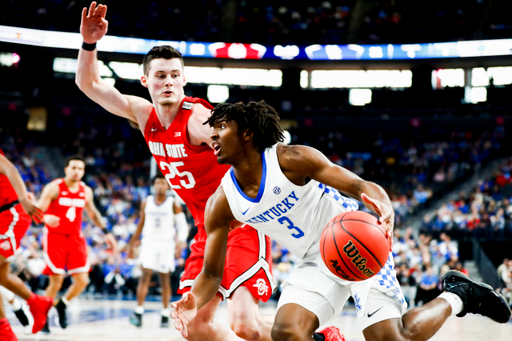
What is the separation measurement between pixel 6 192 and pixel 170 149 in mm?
2426

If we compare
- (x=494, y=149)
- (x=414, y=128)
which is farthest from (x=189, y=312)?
(x=414, y=128)

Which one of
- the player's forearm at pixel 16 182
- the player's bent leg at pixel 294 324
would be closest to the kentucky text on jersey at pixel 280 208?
the player's bent leg at pixel 294 324

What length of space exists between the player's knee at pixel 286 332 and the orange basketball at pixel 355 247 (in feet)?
1.66

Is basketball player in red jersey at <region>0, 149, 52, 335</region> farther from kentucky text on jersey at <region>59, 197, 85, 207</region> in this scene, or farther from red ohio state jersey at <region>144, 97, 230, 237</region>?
red ohio state jersey at <region>144, 97, 230, 237</region>

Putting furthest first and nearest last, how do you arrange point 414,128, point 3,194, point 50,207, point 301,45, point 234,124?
point 414,128, point 301,45, point 50,207, point 3,194, point 234,124

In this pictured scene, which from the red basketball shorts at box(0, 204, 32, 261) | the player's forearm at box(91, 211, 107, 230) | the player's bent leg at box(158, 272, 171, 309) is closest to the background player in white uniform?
the player's bent leg at box(158, 272, 171, 309)

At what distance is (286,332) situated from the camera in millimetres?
3109

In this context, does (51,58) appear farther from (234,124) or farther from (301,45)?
(234,124)

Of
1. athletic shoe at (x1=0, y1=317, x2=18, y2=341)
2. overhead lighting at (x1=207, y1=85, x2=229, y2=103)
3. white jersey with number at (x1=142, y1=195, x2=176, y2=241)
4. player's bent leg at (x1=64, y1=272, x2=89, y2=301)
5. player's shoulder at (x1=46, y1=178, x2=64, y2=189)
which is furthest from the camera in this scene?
overhead lighting at (x1=207, y1=85, x2=229, y2=103)

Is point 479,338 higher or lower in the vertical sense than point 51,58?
lower

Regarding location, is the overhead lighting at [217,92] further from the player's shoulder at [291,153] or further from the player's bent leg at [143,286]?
the player's shoulder at [291,153]

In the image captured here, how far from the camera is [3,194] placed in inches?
201

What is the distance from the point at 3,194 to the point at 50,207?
5.69 ft

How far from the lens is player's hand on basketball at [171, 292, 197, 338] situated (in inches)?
109
